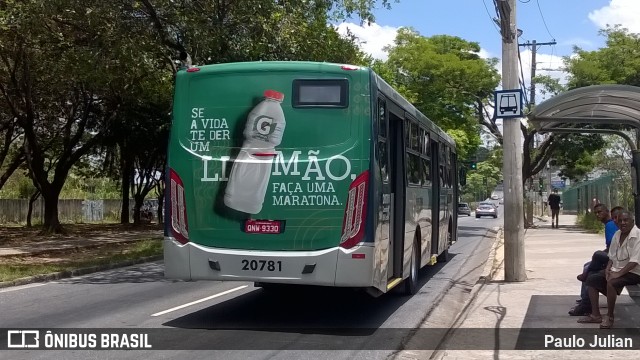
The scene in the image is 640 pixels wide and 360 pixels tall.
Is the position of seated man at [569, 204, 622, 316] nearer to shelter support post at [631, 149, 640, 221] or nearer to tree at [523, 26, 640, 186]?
shelter support post at [631, 149, 640, 221]

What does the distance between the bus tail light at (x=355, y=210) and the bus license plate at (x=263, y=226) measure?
78 centimetres

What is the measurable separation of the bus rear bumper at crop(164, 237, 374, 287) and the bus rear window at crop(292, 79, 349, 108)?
177 cm

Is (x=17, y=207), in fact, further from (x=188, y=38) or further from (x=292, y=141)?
(x=292, y=141)

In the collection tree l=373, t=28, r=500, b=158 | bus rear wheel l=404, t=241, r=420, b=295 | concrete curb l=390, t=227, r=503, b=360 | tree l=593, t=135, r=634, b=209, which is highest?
tree l=373, t=28, r=500, b=158

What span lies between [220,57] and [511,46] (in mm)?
7017

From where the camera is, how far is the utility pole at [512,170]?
13.4 metres

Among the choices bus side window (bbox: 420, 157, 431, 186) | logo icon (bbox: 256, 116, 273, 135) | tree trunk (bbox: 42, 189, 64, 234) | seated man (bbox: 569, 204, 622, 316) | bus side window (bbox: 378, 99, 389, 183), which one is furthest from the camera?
tree trunk (bbox: 42, 189, 64, 234)

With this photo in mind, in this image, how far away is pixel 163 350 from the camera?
7.94m

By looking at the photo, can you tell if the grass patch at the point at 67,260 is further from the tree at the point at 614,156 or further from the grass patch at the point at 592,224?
the tree at the point at 614,156

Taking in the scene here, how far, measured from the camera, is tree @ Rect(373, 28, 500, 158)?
30.9 meters

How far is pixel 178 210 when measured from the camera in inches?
362

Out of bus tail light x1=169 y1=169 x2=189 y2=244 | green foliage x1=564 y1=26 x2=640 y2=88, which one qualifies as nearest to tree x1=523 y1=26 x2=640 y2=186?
green foliage x1=564 y1=26 x2=640 y2=88

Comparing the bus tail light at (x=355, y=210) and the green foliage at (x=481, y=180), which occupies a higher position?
the green foliage at (x=481, y=180)

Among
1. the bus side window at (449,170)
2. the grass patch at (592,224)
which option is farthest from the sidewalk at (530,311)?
the grass patch at (592,224)
